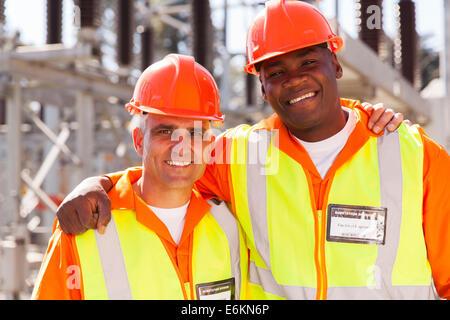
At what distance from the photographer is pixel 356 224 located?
2312 mm

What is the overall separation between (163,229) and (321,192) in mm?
765

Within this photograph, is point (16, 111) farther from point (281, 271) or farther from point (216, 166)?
point (281, 271)

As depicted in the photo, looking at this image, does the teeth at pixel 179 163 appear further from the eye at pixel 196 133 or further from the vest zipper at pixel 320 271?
the vest zipper at pixel 320 271

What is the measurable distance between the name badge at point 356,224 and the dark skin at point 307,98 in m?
0.39

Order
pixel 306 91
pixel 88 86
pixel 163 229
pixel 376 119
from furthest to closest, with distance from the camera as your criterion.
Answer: pixel 88 86 → pixel 376 119 → pixel 306 91 → pixel 163 229

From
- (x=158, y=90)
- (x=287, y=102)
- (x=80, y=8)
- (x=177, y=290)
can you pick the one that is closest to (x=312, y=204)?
(x=287, y=102)

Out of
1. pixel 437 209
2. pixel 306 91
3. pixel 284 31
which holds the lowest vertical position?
pixel 437 209

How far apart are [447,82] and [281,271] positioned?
327 centimetres

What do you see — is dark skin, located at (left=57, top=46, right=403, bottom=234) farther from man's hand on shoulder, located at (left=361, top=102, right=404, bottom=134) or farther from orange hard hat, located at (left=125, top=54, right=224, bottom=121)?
orange hard hat, located at (left=125, top=54, right=224, bottom=121)

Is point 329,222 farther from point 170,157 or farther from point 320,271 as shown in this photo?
point 170,157

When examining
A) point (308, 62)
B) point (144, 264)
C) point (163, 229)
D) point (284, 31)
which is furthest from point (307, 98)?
point (144, 264)

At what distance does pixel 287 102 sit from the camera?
7.91 feet

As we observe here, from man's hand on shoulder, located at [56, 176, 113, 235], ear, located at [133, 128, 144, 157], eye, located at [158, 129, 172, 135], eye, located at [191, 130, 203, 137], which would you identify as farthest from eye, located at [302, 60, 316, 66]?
man's hand on shoulder, located at [56, 176, 113, 235]

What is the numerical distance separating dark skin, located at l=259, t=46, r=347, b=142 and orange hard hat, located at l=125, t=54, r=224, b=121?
300mm
